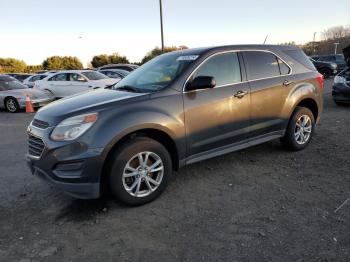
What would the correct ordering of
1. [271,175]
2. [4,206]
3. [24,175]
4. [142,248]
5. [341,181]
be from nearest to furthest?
[142,248], [4,206], [341,181], [271,175], [24,175]

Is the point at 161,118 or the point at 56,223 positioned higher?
the point at 161,118

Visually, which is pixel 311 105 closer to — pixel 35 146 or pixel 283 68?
pixel 283 68

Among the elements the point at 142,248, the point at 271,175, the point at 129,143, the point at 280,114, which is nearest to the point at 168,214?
the point at 142,248

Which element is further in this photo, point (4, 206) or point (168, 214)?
point (4, 206)

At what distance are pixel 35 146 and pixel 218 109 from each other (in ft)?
7.50

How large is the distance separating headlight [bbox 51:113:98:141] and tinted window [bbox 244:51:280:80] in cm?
242

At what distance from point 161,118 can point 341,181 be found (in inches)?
98.1

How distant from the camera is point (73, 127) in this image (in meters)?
3.49

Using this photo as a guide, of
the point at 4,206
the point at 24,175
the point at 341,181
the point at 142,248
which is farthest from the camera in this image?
the point at 24,175

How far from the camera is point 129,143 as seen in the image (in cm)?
366

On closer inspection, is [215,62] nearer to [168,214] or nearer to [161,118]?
[161,118]

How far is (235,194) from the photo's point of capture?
4.04m

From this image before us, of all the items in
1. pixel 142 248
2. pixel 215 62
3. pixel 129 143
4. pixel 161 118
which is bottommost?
pixel 142 248

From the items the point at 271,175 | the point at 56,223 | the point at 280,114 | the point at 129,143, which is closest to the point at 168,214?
the point at 129,143
